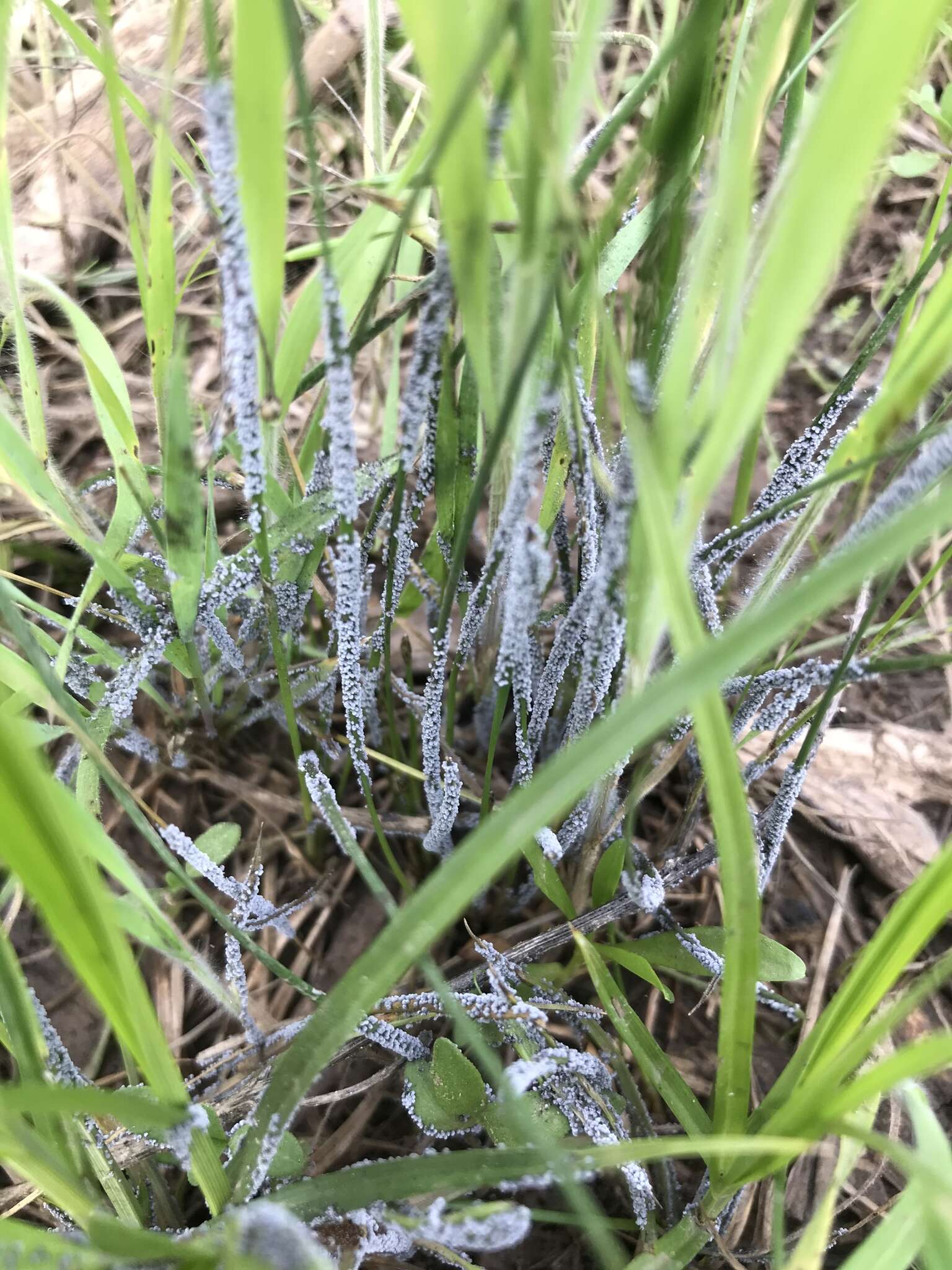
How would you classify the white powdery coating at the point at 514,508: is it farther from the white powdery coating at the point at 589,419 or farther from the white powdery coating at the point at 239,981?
the white powdery coating at the point at 239,981

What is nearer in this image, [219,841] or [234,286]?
[234,286]

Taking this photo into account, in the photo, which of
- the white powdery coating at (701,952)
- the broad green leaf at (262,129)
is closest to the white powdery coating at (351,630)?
the broad green leaf at (262,129)

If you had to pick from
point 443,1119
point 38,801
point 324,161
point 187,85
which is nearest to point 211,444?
point 38,801

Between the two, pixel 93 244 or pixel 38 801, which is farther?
pixel 93 244

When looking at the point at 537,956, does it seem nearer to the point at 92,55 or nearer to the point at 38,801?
the point at 38,801

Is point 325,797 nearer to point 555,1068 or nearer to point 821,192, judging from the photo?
point 555,1068

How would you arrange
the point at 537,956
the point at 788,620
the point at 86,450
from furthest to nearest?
the point at 86,450 < the point at 537,956 < the point at 788,620

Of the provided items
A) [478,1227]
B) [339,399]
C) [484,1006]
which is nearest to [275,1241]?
[478,1227]
